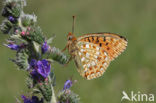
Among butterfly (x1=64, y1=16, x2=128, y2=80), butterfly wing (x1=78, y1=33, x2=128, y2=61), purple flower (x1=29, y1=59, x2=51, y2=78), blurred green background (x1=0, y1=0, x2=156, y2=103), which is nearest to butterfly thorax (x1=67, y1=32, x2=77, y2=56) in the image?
butterfly (x1=64, y1=16, x2=128, y2=80)

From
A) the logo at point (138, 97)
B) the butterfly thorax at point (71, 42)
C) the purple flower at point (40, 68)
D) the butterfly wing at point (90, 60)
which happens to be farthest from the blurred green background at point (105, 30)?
the purple flower at point (40, 68)

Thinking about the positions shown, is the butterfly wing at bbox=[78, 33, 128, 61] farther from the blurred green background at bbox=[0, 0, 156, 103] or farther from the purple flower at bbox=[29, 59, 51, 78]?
the blurred green background at bbox=[0, 0, 156, 103]

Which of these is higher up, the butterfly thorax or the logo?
the butterfly thorax

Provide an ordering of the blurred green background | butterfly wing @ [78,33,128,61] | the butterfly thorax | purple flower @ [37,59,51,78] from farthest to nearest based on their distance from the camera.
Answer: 1. the blurred green background
2. butterfly wing @ [78,33,128,61]
3. the butterfly thorax
4. purple flower @ [37,59,51,78]

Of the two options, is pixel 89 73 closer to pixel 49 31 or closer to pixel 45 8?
pixel 49 31

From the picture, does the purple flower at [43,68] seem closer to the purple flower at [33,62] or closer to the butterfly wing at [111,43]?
the purple flower at [33,62]

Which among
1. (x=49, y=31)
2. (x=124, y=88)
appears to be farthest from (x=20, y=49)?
(x=49, y=31)
